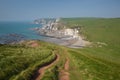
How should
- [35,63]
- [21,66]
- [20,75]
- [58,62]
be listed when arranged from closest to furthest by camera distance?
[20,75] < [21,66] < [35,63] < [58,62]

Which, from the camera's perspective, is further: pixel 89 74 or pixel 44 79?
pixel 89 74

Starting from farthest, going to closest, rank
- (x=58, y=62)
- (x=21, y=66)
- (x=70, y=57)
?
(x=70, y=57), (x=58, y=62), (x=21, y=66)

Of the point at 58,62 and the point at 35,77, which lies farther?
the point at 58,62

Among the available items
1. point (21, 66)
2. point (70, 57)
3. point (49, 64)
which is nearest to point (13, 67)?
point (21, 66)

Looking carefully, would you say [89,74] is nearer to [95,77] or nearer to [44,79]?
[95,77]

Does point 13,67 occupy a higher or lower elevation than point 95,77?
higher

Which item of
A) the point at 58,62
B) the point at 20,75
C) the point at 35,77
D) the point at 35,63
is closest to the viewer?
the point at 20,75

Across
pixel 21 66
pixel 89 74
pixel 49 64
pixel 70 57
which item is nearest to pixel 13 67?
pixel 21 66

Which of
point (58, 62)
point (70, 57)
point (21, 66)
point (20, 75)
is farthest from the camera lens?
point (70, 57)

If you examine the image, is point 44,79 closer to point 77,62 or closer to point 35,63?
point 35,63
